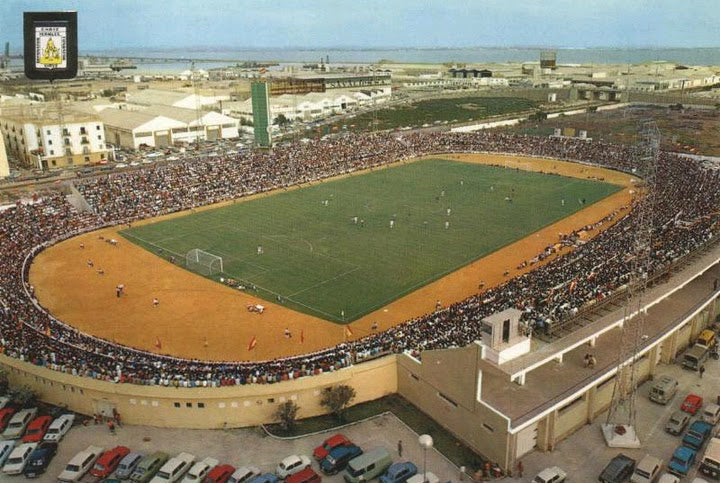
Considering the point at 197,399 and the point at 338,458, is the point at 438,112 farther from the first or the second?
the point at 338,458

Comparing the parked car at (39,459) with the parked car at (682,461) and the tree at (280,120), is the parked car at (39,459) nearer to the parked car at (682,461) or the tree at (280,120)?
the parked car at (682,461)

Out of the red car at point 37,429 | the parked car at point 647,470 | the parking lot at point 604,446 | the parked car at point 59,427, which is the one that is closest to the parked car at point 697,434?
the parking lot at point 604,446

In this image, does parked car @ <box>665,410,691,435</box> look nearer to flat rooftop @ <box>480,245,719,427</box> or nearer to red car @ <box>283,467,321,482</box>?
flat rooftop @ <box>480,245,719,427</box>

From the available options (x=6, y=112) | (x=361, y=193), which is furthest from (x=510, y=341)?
(x=6, y=112)

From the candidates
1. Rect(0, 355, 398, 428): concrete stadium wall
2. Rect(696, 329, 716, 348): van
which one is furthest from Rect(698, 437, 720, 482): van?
Rect(0, 355, 398, 428): concrete stadium wall

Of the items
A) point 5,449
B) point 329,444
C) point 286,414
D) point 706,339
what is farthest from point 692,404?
point 5,449

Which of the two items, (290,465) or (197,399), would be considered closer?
(290,465)
